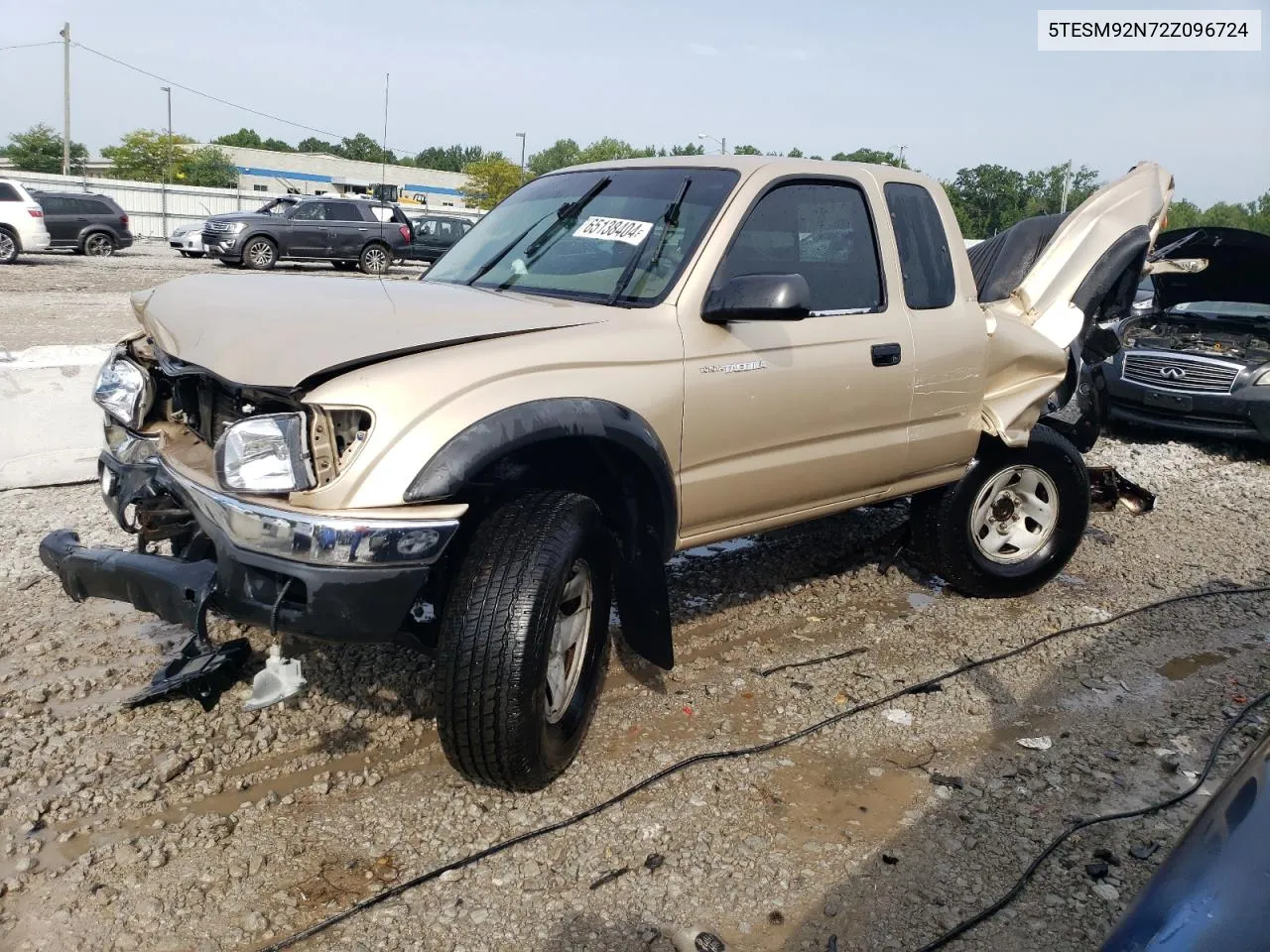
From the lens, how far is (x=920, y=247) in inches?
177

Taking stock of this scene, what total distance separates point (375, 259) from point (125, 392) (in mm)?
20309

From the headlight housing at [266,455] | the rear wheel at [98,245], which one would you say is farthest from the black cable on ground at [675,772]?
the rear wheel at [98,245]

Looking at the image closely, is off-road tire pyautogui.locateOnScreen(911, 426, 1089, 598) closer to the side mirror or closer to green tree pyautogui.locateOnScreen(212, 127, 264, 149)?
the side mirror

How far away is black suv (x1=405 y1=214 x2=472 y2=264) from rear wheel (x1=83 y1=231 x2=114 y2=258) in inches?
256

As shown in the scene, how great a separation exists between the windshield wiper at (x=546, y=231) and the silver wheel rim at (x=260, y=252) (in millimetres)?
Answer: 18819

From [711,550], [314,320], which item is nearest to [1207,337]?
[711,550]

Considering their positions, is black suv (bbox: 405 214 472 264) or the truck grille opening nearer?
the truck grille opening

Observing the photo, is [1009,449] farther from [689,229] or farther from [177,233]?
[177,233]

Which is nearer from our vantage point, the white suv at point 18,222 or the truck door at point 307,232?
the white suv at point 18,222

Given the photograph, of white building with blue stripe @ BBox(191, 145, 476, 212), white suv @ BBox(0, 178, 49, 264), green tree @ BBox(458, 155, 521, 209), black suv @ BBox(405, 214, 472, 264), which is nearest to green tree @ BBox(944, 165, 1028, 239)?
green tree @ BBox(458, 155, 521, 209)

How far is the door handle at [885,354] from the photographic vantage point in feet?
13.6

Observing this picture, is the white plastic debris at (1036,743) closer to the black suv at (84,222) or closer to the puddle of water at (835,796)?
the puddle of water at (835,796)

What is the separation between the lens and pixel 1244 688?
14.3 ft

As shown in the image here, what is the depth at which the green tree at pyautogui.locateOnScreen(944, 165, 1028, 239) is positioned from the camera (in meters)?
57.8
